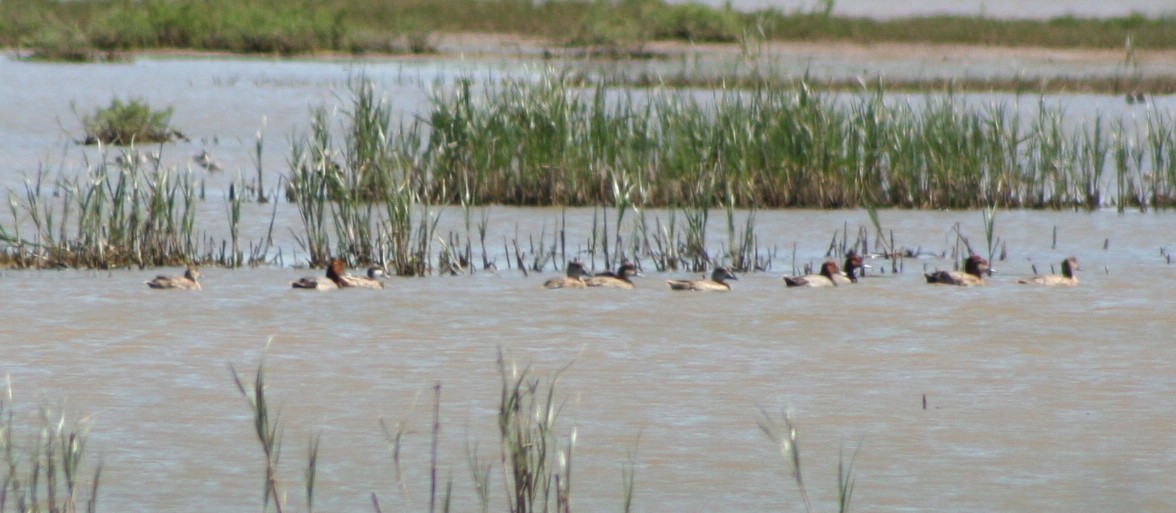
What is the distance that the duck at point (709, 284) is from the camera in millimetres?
8883

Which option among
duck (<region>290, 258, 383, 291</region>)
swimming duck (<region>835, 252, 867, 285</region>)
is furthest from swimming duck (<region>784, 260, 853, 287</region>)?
duck (<region>290, 258, 383, 291</region>)

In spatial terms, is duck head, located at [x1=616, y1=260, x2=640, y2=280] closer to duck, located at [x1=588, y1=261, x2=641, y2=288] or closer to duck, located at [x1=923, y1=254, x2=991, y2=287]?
duck, located at [x1=588, y1=261, x2=641, y2=288]

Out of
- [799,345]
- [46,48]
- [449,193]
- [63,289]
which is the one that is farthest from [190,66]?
[799,345]

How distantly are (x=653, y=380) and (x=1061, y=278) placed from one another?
10.8 ft

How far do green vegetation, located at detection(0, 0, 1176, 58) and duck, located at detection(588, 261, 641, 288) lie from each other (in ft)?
80.5

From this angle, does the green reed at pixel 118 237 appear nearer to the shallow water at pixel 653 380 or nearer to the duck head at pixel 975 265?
the shallow water at pixel 653 380

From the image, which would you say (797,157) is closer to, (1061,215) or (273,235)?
(1061,215)

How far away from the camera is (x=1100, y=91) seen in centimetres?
2505

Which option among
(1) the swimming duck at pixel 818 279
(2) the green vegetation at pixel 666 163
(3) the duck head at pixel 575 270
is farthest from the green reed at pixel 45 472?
(2) the green vegetation at pixel 666 163

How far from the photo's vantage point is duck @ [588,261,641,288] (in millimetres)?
Result: 8898

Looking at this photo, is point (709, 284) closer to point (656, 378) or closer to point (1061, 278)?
point (1061, 278)

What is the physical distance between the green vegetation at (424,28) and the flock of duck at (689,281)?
23823 mm

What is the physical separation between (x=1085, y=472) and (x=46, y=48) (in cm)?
2916

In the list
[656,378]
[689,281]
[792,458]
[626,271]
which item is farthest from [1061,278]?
[792,458]
